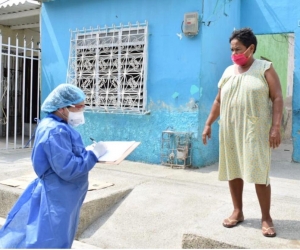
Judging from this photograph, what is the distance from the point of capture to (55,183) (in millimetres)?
2311

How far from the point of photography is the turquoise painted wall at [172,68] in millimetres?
5758

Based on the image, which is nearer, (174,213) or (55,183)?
(55,183)

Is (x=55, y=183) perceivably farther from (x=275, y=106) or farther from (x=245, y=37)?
(x=245, y=37)

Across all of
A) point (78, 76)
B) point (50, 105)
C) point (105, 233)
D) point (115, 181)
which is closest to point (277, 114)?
point (50, 105)

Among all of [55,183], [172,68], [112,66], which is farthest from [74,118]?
[112,66]

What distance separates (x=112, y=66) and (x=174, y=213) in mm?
3475

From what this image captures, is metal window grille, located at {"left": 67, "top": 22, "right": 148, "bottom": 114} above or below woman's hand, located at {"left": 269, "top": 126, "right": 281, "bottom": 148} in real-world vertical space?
above

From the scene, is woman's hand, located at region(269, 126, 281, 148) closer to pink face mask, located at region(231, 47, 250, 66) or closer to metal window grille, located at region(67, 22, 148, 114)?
pink face mask, located at region(231, 47, 250, 66)

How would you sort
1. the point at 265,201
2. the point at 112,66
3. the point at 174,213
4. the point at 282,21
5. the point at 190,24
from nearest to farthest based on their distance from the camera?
the point at 265,201 → the point at 174,213 → the point at 190,24 → the point at 282,21 → the point at 112,66

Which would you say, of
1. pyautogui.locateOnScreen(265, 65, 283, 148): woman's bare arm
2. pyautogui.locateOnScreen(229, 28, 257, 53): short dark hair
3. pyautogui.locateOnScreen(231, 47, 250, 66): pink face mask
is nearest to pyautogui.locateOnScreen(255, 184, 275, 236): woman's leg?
pyautogui.locateOnScreen(265, 65, 283, 148): woman's bare arm

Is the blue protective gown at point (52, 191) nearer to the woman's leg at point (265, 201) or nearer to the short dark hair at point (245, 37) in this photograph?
the woman's leg at point (265, 201)

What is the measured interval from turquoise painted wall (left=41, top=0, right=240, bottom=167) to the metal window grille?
0.44 feet

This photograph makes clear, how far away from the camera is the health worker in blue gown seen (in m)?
2.25

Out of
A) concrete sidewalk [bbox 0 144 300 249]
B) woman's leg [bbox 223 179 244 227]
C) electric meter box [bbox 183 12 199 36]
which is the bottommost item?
concrete sidewalk [bbox 0 144 300 249]
